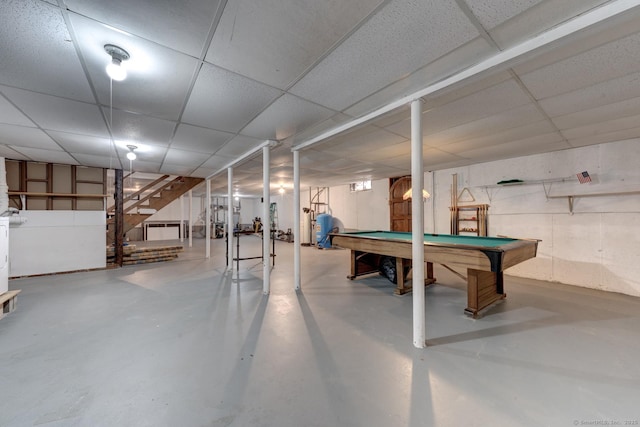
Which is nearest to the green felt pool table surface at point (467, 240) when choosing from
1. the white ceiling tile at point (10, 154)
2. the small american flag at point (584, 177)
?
the small american flag at point (584, 177)

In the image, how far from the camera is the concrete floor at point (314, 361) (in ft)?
4.98

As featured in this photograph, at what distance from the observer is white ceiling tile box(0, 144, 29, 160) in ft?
13.4

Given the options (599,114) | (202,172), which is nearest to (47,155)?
(202,172)

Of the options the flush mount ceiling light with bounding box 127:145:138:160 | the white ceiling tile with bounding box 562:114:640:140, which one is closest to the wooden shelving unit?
the white ceiling tile with bounding box 562:114:640:140

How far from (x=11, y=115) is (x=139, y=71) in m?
2.23

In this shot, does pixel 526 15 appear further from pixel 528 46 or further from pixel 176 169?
pixel 176 169

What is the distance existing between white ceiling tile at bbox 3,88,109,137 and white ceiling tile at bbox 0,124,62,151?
0.37 m

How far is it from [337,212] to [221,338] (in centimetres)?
731

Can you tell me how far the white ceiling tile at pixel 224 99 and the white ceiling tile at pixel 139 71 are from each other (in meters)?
0.11

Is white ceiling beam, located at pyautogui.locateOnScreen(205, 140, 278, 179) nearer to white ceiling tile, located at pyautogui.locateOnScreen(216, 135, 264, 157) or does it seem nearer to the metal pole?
white ceiling tile, located at pyautogui.locateOnScreen(216, 135, 264, 157)

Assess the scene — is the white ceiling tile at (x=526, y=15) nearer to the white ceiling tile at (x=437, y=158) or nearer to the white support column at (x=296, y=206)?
the white ceiling tile at (x=437, y=158)

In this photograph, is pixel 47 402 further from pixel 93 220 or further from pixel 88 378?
pixel 93 220

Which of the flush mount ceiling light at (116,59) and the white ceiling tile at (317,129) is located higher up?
the white ceiling tile at (317,129)

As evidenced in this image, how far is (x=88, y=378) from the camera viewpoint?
184 centimetres
